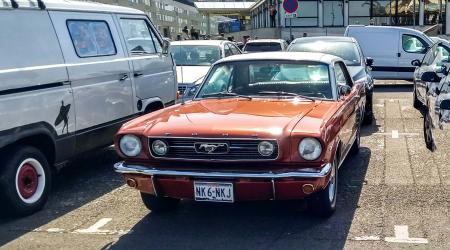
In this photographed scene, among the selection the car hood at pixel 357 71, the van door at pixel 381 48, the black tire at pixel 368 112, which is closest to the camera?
the car hood at pixel 357 71

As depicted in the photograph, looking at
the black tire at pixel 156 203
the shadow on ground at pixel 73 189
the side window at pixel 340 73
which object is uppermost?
the side window at pixel 340 73

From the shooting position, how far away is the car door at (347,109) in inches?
230

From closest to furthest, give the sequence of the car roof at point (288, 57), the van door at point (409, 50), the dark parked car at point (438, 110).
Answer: the car roof at point (288, 57)
the dark parked car at point (438, 110)
the van door at point (409, 50)

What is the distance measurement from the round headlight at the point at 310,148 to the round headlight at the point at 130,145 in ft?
4.64

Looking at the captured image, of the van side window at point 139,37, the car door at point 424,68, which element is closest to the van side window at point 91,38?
the van side window at point 139,37

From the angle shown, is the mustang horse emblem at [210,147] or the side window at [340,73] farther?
the side window at [340,73]

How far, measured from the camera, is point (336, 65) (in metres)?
6.68

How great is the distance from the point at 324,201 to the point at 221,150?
1.09 m

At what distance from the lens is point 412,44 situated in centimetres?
1647

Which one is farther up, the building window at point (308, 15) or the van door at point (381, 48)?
the building window at point (308, 15)

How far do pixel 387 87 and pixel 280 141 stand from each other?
44.0 feet

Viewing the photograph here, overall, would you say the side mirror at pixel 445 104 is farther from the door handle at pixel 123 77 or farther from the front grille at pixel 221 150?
the door handle at pixel 123 77

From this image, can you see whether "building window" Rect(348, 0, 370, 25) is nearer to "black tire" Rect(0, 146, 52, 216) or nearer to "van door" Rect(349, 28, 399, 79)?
"van door" Rect(349, 28, 399, 79)

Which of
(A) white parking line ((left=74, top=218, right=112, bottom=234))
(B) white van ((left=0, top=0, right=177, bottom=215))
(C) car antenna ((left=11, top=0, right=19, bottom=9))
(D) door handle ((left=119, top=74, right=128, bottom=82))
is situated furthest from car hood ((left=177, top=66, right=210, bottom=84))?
(A) white parking line ((left=74, top=218, right=112, bottom=234))
